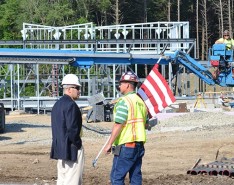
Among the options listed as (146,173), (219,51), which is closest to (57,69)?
(219,51)

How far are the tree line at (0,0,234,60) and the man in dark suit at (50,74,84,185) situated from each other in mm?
54867

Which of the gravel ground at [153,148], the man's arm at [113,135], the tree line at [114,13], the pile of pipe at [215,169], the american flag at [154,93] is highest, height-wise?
the tree line at [114,13]

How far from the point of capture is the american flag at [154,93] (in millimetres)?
11523

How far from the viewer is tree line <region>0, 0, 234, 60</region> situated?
218ft

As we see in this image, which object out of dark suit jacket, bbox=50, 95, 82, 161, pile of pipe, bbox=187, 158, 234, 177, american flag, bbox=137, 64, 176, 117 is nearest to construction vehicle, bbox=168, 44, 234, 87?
pile of pipe, bbox=187, 158, 234, 177

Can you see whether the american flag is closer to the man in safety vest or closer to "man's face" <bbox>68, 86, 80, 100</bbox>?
the man in safety vest

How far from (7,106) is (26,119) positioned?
7183mm

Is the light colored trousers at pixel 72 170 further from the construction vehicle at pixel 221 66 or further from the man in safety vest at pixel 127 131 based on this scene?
the construction vehicle at pixel 221 66

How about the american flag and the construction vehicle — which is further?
the construction vehicle

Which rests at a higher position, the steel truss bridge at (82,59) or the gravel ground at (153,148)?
the steel truss bridge at (82,59)

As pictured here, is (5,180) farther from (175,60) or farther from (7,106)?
(7,106)

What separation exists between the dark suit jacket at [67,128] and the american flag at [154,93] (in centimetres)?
203

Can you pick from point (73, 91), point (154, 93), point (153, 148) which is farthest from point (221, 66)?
point (73, 91)

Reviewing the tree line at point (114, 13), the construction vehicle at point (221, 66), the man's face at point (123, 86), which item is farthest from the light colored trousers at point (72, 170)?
the tree line at point (114, 13)
